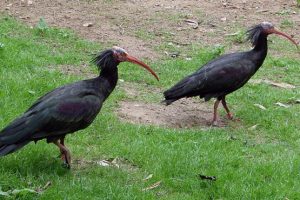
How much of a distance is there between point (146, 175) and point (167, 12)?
848cm

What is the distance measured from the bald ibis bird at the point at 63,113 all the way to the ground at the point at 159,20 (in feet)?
14.9

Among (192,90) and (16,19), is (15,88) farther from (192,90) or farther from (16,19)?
(16,19)

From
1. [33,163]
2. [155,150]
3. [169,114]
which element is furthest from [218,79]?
[33,163]

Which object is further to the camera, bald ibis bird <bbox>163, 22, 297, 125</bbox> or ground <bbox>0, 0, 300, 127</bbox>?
ground <bbox>0, 0, 300, 127</bbox>

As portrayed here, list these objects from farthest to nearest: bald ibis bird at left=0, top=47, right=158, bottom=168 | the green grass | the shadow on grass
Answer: the shadow on grass → the green grass → bald ibis bird at left=0, top=47, right=158, bottom=168

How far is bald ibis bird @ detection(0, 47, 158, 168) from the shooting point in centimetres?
642

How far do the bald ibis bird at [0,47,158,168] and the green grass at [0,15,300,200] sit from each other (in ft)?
1.34

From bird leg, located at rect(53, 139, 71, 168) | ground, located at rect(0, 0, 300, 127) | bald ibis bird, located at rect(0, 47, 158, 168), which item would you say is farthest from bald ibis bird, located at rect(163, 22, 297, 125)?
ground, located at rect(0, 0, 300, 127)

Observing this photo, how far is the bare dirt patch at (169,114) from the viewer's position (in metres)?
8.85

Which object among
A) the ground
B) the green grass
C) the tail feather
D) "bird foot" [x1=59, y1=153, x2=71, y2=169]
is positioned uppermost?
the tail feather

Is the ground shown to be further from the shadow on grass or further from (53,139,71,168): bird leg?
(53,139,71,168): bird leg

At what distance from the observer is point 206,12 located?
49.3 ft

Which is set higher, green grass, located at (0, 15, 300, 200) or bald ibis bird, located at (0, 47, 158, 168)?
bald ibis bird, located at (0, 47, 158, 168)

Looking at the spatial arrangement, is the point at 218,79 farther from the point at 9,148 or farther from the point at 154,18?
the point at 154,18
